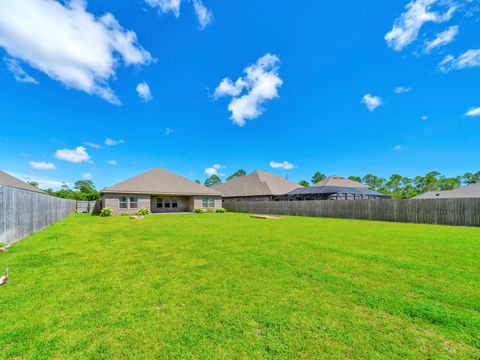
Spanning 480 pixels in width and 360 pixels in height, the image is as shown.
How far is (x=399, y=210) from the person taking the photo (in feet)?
47.3

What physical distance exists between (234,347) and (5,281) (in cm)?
449

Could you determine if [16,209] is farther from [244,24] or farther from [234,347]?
[244,24]

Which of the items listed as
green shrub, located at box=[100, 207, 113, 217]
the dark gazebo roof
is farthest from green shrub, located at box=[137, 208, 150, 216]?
the dark gazebo roof

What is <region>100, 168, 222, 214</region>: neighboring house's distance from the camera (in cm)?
2035

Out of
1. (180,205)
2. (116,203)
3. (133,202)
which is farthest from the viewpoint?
(180,205)

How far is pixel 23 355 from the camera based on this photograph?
2049mm

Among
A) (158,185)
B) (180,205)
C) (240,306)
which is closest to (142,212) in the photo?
(158,185)

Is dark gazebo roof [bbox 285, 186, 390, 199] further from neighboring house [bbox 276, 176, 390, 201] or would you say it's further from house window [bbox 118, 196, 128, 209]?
house window [bbox 118, 196, 128, 209]

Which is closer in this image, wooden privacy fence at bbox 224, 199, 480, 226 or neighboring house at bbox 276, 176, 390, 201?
wooden privacy fence at bbox 224, 199, 480, 226

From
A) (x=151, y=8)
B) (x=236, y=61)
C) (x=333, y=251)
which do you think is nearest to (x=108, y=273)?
(x=333, y=251)

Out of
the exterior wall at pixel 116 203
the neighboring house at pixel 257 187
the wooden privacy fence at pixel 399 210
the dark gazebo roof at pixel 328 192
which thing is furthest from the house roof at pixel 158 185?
the wooden privacy fence at pixel 399 210

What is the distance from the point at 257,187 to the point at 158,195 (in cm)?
1305

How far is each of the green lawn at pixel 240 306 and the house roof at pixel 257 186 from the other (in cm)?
2232

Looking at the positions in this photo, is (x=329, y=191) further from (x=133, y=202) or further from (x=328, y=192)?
(x=133, y=202)
